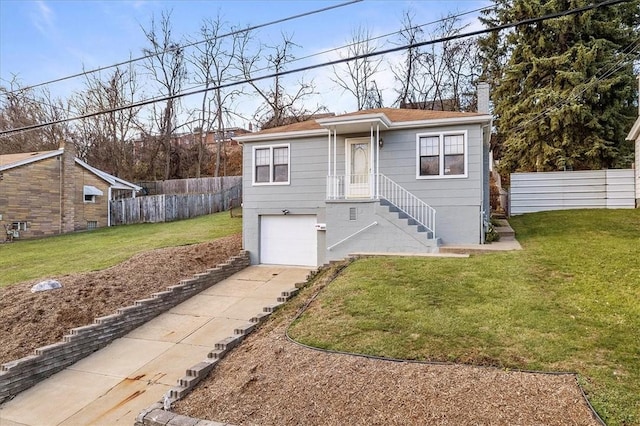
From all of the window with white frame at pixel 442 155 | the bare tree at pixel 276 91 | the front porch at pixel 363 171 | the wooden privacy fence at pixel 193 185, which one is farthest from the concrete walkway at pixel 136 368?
the bare tree at pixel 276 91

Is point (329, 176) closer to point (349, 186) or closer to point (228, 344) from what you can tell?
point (349, 186)

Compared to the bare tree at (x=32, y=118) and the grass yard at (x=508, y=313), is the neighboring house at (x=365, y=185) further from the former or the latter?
the bare tree at (x=32, y=118)

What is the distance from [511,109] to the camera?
19.3 metres

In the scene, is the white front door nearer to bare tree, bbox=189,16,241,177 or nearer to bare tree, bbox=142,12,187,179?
bare tree, bbox=189,16,241,177

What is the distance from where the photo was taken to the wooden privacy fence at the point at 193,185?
25281mm

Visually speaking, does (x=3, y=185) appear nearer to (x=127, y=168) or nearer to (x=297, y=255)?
(x=127, y=168)

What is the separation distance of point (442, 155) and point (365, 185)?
2.27 m

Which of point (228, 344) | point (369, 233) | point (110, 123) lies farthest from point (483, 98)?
point (110, 123)

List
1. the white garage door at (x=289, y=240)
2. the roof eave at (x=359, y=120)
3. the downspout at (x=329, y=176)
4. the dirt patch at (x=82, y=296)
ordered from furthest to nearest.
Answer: the white garage door at (x=289, y=240) < the downspout at (x=329, y=176) < the roof eave at (x=359, y=120) < the dirt patch at (x=82, y=296)

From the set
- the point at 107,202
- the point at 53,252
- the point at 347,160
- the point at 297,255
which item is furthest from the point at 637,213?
the point at 107,202

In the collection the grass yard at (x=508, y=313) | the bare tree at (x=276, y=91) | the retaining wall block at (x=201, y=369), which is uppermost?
the bare tree at (x=276, y=91)

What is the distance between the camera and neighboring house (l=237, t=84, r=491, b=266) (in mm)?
10794

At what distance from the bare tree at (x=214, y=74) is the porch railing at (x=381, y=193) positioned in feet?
56.7

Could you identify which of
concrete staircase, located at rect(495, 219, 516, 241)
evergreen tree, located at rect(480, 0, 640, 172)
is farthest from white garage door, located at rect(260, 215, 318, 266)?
evergreen tree, located at rect(480, 0, 640, 172)
